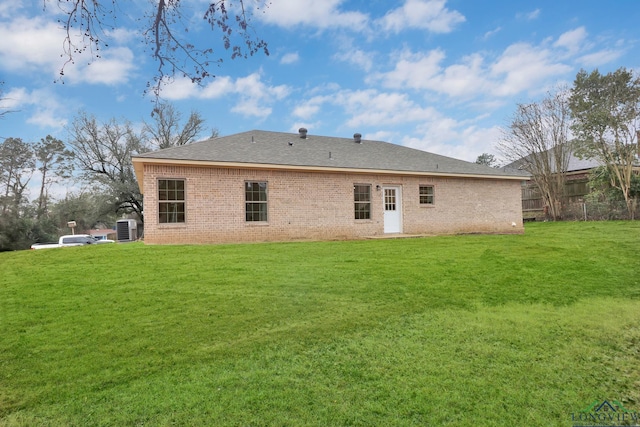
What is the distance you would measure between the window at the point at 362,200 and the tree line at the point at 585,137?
15.2 metres

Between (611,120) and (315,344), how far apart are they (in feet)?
80.2

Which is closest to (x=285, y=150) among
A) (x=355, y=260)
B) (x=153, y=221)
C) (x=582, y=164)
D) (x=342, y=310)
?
(x=153, y=221)

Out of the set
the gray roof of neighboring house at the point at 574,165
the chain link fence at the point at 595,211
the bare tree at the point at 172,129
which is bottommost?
the chain link fence at the point at 595,211

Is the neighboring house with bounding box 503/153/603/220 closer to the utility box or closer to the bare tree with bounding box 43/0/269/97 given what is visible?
the bare tree with bounding box 43/0/269/97

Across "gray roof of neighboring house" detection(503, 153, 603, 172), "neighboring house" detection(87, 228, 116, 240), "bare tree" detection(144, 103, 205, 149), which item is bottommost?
"neighboring house" detection(87, 228, 116, 240)

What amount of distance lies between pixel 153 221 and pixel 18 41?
8.07 m

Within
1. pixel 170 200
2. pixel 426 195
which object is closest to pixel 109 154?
pixel 170 200

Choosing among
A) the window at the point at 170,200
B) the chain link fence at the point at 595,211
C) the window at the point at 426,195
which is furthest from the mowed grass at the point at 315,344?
the chain link fence at the point at 595,211

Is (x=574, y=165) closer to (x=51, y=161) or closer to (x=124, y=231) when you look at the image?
(x=124, y=231)

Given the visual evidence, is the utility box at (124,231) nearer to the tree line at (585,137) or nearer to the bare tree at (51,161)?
the bare tree at (51,161)

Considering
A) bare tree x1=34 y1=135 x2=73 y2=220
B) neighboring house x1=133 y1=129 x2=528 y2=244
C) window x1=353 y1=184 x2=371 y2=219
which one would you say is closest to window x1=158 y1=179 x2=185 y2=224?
neighboring house x1=133 y1=129 x2=528 y2=244

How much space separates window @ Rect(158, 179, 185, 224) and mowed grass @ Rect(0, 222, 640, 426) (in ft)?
13.5

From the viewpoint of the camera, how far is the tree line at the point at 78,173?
30344 mm

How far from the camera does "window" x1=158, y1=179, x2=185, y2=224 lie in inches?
472
